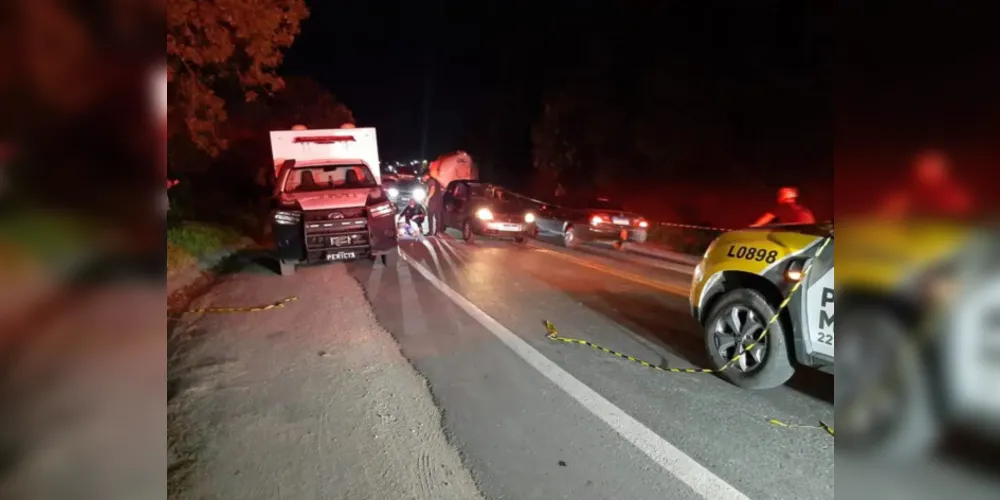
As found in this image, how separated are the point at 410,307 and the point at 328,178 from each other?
212 inches

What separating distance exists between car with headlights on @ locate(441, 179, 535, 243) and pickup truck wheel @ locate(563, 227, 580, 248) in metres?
0.89

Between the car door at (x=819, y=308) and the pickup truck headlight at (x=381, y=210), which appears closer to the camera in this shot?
the car door at (x=819, y=308)

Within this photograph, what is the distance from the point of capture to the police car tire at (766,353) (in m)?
5.51

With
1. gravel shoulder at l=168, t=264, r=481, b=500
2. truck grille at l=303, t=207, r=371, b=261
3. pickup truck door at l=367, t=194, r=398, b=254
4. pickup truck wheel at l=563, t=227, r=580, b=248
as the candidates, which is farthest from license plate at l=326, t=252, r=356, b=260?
pickup truck wheel at l=563, t=227, r=580, b=248

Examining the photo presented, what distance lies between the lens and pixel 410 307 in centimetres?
953

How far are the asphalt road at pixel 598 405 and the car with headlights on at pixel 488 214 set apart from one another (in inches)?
313

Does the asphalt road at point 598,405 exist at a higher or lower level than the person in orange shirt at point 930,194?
lower

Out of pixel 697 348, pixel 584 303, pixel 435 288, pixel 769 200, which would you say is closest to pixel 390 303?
pixel 435 288

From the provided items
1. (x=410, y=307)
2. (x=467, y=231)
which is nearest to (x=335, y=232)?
(x=410, y=307)

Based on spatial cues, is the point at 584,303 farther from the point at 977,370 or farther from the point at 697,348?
the point at 977,370

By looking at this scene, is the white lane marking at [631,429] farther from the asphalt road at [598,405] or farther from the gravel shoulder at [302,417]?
the gravel shoulder at [302,417]

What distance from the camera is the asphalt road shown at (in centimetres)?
431

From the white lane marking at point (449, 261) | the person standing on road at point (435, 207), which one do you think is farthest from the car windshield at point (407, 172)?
the white lane marking at point (449, 261)

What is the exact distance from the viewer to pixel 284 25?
13.6m
